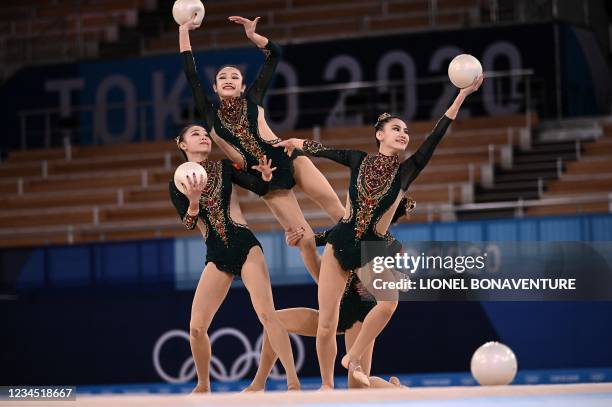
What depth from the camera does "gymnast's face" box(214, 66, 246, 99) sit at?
7133 millimetres

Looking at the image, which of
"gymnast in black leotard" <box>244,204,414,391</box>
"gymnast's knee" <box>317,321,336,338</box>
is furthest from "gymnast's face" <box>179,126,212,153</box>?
"gymnast's knee" <box>317,321,336,338</box>

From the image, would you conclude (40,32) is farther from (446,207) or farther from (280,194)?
(280,194)

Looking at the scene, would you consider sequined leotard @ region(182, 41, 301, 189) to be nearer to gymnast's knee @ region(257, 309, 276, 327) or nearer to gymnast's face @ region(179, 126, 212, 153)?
gymnast's face @ region(179, 126, 212, 153)

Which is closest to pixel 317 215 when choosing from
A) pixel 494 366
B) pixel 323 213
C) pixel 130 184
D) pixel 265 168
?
pixel 323 213

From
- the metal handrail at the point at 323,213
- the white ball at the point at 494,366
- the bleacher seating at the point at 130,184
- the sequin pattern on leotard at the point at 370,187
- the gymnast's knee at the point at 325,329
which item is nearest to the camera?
the white ball at the point at 494,366

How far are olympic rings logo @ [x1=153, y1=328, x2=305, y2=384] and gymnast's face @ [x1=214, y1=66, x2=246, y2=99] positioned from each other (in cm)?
431

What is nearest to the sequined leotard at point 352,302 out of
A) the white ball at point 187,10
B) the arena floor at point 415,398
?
the white ball at point 187,10

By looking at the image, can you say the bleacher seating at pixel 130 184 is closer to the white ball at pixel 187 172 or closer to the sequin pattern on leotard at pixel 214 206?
the sequin pattern on leotard at pixel 214 206

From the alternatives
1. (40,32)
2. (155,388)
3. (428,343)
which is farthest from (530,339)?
(40,32)

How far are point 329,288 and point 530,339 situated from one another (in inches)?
174

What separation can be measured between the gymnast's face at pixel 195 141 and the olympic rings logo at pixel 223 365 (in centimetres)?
430

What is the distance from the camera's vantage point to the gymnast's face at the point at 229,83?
7133 mm

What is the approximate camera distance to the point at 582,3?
14.4 m

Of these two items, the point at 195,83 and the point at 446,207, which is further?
the point at 446,207
